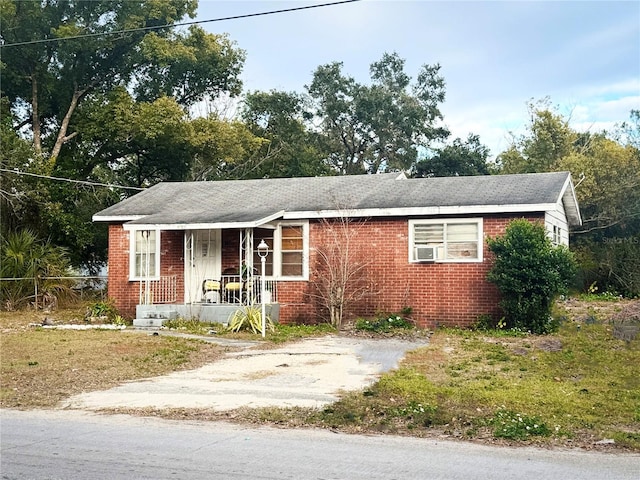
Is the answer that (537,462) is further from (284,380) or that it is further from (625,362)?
(625,362)

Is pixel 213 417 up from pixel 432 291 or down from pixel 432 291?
down

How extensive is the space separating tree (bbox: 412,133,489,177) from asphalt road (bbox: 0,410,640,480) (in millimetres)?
36509

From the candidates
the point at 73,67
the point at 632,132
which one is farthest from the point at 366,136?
the point at 73,67

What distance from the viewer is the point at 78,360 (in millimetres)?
13492

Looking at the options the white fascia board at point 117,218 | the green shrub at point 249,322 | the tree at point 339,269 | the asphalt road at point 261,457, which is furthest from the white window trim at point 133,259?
the asphalt road at point 261,457

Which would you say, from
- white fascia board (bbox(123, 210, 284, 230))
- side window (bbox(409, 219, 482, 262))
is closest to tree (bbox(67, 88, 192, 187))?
white fascia board (bbox(123, 210, 284, 230))

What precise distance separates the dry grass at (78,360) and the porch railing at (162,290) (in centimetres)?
291

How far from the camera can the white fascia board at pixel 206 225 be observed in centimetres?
1903

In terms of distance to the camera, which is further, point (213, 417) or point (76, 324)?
point (76, 324)

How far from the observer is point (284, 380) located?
38.2 ft

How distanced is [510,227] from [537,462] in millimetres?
10840

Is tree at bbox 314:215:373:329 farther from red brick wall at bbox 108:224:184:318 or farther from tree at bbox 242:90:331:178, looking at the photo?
tree at bbox 242:90:331:178

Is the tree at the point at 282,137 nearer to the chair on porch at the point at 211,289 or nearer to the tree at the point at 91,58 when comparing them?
the tree at the point at 91,58

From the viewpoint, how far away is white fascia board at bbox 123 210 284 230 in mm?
19031
